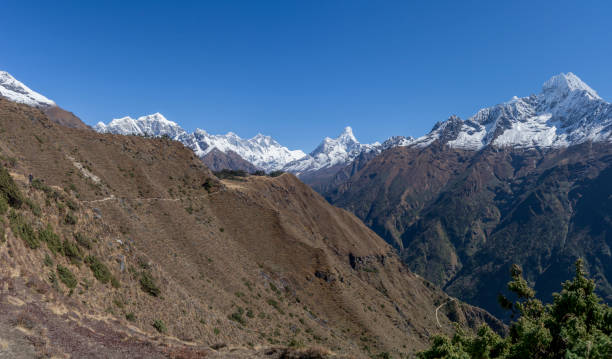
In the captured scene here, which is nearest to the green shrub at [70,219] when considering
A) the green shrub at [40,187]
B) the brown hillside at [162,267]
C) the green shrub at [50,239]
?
the brown hillside at [162,267]

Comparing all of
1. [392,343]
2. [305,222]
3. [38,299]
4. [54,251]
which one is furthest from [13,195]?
[305,222]

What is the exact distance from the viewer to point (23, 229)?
97.8 ft

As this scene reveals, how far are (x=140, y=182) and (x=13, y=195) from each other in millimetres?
50886

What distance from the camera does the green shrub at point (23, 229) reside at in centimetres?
2886

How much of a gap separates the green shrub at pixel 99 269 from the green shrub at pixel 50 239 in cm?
312

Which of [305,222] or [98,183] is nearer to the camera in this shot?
[98,183]

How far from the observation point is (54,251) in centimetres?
3138

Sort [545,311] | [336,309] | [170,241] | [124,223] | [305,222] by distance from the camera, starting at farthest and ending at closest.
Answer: [305,222]
[336,309]
[170,241]
[124,223]
[545,311]

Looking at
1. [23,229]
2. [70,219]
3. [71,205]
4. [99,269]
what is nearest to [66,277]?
[99,269]

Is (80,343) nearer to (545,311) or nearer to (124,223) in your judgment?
(545,311)

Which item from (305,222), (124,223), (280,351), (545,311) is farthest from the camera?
(305,222)

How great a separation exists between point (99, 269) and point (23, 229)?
25.7 feet

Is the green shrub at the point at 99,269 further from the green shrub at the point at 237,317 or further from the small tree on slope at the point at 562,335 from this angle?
the small tree on slope at the point at 562,335

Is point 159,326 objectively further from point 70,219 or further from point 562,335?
point 562,335
